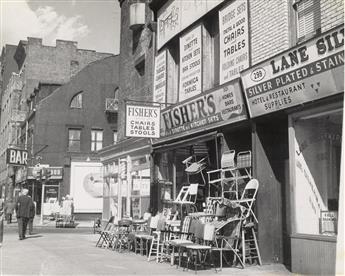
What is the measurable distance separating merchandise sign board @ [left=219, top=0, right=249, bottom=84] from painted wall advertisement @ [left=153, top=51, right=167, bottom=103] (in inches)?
148

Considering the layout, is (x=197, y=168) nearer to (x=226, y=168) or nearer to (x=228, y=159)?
(x=226, y=168)

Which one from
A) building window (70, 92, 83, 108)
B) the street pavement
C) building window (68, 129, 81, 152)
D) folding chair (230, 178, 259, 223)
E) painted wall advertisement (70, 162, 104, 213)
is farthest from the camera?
building window (70, 92, 83, 108)

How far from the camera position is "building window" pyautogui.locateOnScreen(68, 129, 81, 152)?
4234cm

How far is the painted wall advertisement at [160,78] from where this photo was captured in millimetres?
16500

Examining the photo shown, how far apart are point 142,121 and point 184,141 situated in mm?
1363

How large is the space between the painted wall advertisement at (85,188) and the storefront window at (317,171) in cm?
2791

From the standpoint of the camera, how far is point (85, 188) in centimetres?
3725

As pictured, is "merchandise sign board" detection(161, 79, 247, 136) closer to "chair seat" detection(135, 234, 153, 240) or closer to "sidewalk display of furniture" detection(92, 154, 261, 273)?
"sidewalk display of furniture" detection(92, 154, 261, 273)

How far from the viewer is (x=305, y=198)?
9727 millimetres

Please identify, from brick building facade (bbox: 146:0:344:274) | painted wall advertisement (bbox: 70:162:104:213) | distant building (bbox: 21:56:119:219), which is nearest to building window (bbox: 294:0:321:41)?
brick building facade (bbox: 146:0:344:274)

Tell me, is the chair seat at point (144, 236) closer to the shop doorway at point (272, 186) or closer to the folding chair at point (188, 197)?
the folding chair at point (188, 197)

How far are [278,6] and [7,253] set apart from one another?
9.19 m

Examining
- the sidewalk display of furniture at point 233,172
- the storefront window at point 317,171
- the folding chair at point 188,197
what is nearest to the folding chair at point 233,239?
the sidewalk display of furniture at point 233,172

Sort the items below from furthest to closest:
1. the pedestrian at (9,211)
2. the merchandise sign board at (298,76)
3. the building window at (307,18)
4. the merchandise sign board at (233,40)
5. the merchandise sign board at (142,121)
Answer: the pedestrian at (9,211), the merchandise sign board at (142,121), the merchandise sign board at (233,40), the building window at (307,18), the merchandise sign board at (298,76)
